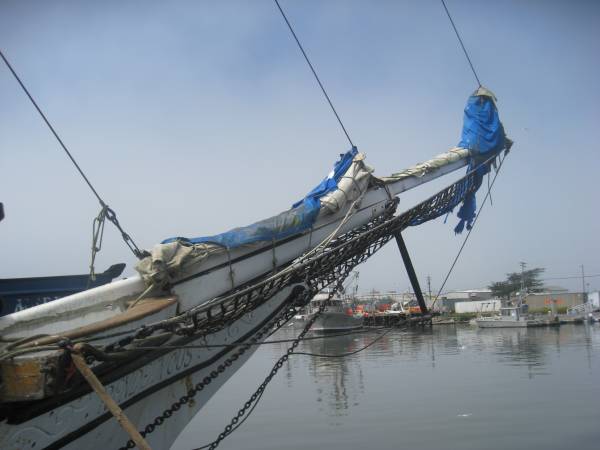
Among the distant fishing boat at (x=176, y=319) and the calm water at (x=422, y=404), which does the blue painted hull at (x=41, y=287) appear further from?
the calm water at (x=422, y=404)

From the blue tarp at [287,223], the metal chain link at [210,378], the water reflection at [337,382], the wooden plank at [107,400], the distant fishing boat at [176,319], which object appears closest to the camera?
the wooden plank at [107,400]

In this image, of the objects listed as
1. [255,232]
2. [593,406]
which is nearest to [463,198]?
[255,232]

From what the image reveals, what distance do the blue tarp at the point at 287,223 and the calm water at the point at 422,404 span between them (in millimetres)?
8395

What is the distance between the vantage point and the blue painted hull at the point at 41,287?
6.31 metres

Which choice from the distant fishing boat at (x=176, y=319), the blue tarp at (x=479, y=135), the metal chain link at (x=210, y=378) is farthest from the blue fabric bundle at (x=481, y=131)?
the metal chain link at (x=210, y=378)

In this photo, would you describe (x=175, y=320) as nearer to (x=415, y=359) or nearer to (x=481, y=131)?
(x=481, y=131)

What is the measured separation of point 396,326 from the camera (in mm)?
7379

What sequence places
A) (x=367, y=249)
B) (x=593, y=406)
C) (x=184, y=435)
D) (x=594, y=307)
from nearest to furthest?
(x=367, y=249)
(x=184, y=435)
(x=593, y=406)
(x=594, y=307)

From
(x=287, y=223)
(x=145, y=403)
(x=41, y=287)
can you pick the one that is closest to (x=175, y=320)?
(x=145, y=403)

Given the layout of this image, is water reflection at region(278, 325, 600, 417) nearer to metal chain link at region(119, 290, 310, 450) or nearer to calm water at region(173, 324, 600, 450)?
calm water at region(173, 324, 600, 450)

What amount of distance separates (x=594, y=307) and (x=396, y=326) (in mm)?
70704

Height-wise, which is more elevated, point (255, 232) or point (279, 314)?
point (255, 232)

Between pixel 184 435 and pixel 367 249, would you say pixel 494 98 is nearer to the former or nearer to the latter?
pixel 367 249

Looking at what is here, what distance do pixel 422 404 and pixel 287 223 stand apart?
46.6 ft
